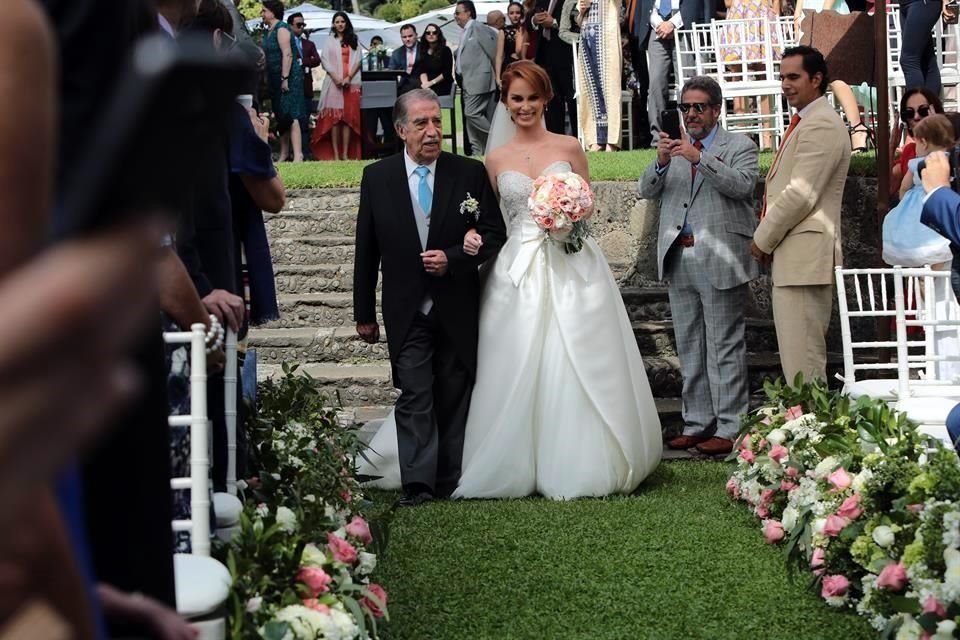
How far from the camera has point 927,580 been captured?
12.6 feet

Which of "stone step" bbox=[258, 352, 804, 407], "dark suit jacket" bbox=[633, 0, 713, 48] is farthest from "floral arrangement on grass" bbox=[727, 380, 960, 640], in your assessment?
"dark suit jacket" bbox=[633, 0, 713, 48]

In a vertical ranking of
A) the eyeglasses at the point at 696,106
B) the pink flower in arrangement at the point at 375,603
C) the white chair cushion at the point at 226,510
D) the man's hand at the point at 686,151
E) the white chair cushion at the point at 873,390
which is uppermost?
the eyeglasses at the point at 696,106

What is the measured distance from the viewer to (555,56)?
48.6ft

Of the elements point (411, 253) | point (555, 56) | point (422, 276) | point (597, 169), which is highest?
point (555, 56)

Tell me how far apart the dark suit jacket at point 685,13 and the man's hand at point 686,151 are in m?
6.09

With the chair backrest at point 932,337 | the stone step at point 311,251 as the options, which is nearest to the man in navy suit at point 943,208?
the chair backrest at point 932,337

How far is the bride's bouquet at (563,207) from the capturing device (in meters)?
6.99

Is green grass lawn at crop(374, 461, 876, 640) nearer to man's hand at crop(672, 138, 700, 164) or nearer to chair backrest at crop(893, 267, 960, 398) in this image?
chair backrest at crop(893, 267, 960, 398)

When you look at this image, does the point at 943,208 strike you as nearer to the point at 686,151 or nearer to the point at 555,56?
the point at 686,151

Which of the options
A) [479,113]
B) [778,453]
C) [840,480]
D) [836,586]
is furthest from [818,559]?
[479,113]

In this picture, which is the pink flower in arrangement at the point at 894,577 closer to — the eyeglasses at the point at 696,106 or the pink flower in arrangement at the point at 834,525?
the pink flower in arrangement at the point at 834,525

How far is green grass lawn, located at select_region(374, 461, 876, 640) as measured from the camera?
4.80 m

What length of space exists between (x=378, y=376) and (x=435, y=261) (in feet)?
8.42

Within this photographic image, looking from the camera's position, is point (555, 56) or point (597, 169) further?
point (555, 56)
